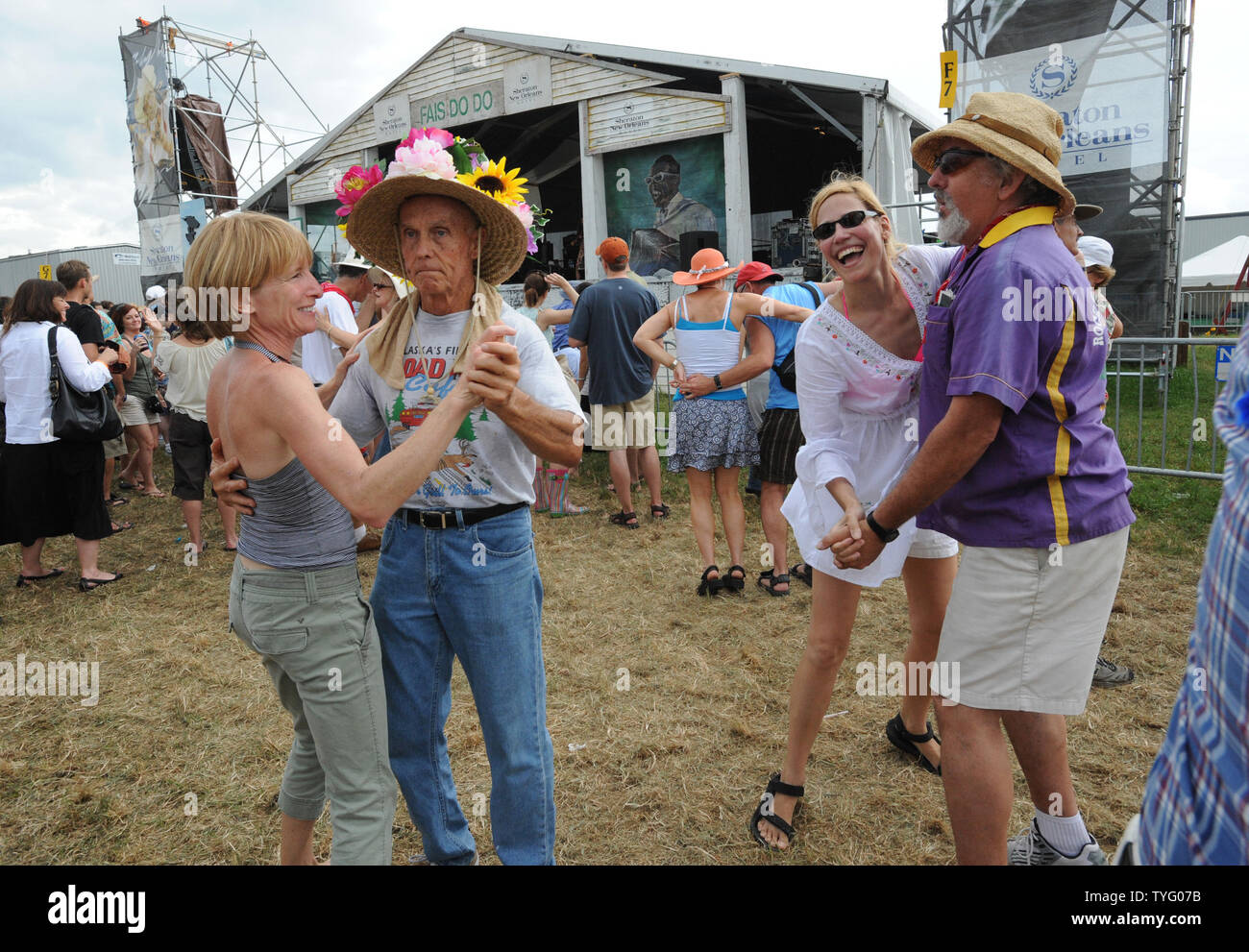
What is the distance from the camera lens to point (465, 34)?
1498 cm

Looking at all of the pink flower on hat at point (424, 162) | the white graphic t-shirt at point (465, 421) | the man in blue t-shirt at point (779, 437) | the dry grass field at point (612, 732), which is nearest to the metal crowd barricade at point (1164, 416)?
the dry grass field at point (612, 732)

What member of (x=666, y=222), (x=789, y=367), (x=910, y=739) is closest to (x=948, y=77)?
(x=789, y=367)

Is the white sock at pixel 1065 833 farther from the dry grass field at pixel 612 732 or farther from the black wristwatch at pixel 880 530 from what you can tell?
the black wristwatch at pixel 880 530

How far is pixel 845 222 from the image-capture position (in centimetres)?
245

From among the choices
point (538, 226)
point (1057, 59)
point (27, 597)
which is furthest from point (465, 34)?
point (538, 226)

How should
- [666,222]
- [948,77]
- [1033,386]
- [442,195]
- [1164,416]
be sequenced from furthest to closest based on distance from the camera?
[666,222], [948,77], [1164,416], [442,195], [1033,386]

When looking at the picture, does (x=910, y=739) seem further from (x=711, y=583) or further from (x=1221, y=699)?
(x=1221, y=699)

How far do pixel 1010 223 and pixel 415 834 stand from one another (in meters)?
2.90

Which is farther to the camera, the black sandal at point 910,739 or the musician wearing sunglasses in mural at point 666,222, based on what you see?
the musician wearing sunglasses in mural at point 666,222

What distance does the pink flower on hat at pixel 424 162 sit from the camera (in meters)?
2.03

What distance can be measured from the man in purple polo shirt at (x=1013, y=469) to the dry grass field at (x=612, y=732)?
98cm

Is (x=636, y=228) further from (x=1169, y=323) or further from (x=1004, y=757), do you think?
(x=1004, y=757)

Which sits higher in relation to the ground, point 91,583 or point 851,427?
point 851,427

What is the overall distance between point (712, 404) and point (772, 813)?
2.96m
